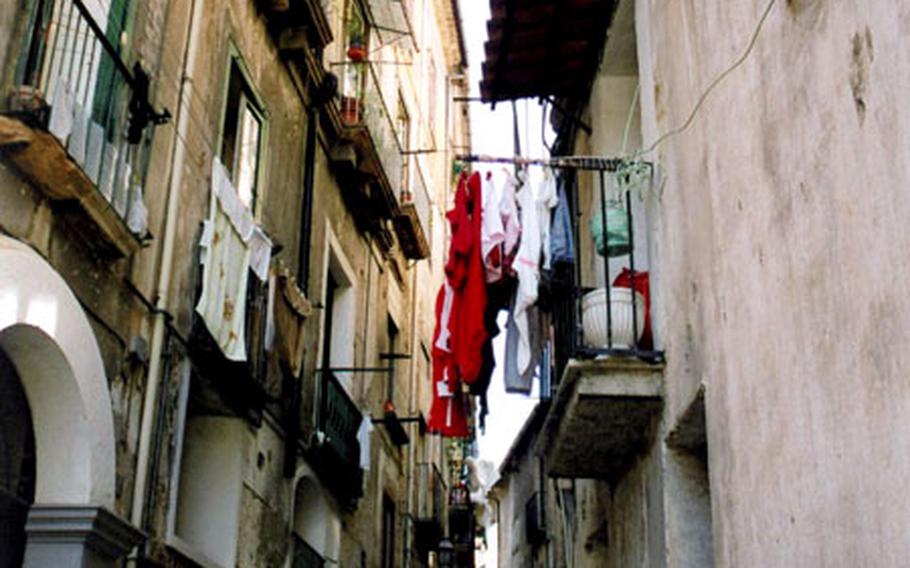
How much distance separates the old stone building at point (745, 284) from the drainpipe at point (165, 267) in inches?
105

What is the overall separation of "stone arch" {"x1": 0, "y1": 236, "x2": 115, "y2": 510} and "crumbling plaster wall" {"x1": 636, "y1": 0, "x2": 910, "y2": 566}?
3.83 metres

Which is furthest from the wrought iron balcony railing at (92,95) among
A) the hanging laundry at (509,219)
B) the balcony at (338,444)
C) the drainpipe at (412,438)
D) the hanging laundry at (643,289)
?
the drainpipe at (412,438)

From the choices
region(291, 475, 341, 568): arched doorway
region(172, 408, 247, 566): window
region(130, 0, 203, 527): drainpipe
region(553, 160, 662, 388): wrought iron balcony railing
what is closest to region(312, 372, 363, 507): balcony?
region(291, 475, 341, 568): arched doorway

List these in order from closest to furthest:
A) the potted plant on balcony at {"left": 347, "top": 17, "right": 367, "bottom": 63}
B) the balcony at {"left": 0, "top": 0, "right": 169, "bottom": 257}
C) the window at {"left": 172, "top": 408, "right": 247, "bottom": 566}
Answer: the balcony at {"left": 0, "top": 0, "right": 169, "bottom": 257} < the window at {"left": 172, "top": 408, "right": 247, "bottom": 566} < the potted plant on balcony at {"left": 347, "top": 17, "right": 367, "bottom": 63}

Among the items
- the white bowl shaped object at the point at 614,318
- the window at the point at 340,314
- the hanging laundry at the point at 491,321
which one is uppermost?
the window at the point at 340,314

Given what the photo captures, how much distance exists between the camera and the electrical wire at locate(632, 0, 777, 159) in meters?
5.39

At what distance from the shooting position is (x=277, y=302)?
11.5 metres

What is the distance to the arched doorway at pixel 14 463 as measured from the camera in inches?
286

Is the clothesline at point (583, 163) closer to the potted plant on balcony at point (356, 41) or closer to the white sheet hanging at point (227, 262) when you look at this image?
the white sheet hanging at point (227, 262)

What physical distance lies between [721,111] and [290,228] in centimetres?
Answer: 725

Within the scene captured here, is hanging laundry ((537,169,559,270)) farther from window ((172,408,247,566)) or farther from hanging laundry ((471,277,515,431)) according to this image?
window ((172,408,247,566))

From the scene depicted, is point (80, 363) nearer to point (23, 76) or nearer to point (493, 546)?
point (23, 76)

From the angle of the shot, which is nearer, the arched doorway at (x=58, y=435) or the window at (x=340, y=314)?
the arched doorway at (x=58, y=435)

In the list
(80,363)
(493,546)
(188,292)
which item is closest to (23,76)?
(80,363)
